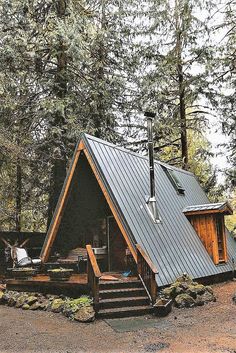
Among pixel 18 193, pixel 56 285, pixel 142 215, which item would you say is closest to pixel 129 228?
pixel 142 215

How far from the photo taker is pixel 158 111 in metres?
18.0

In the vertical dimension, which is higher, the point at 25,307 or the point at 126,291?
the point at 126,291

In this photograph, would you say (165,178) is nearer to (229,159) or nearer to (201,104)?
(229,159)

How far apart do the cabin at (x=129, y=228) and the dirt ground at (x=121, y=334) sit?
39.2 inches

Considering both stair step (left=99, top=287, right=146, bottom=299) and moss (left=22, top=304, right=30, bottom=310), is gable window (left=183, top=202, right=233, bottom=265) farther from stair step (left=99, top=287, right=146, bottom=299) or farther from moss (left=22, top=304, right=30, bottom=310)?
moss (left=22, top=304, right=30, bottom=310)

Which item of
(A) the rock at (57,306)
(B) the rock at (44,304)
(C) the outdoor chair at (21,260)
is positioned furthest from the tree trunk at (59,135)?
(A) the rock at (57,306)

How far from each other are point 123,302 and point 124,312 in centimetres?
31

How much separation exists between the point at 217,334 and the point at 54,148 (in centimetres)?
941

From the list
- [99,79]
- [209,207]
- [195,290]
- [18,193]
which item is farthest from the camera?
[18,193]

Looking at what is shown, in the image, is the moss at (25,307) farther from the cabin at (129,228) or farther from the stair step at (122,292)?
the stair step at (122,292)

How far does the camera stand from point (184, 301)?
8.11 meters

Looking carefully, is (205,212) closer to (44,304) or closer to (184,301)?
(184,301)

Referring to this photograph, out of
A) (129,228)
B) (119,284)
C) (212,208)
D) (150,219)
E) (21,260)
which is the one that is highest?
(212,208)

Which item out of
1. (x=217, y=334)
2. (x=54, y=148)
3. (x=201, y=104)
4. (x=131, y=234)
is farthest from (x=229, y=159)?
(x=217, y=334)
